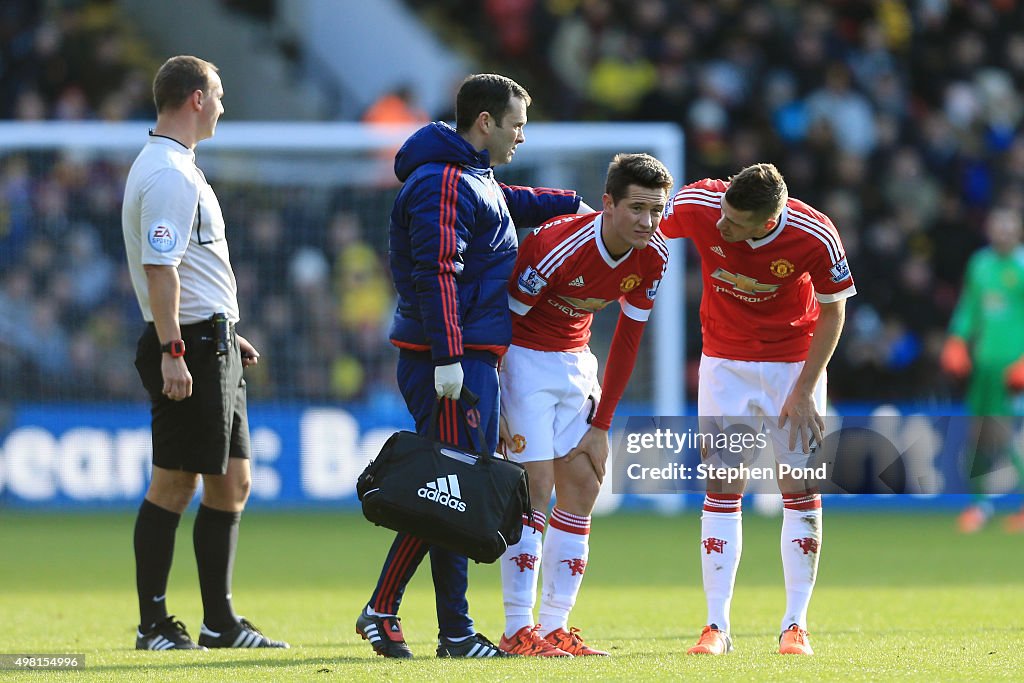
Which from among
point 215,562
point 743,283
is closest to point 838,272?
point 743,283

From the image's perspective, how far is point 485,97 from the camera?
541cm

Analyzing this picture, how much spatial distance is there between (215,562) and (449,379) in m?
1.58

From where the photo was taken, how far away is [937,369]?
14.5 metres

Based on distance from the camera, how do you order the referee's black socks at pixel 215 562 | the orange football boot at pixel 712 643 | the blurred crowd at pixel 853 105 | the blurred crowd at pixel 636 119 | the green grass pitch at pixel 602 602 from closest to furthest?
1. the green grass pitch at pixel 602 602
2. the orange football boot at pixel 712 643
3. the referee's black socks at pixel 215 562
4. the blurred crowd at pixel 636 119
5. the blurred crowd at pixel 853 105

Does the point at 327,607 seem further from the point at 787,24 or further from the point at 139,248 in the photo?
the point at 787,24

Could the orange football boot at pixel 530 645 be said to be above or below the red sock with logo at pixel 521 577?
below

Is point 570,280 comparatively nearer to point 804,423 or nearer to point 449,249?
point 449,249

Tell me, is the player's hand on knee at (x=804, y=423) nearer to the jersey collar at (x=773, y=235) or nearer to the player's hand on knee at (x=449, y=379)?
the jersey collar at (x=773, y=235)

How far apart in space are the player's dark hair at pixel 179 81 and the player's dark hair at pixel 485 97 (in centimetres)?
115

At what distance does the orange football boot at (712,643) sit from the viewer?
558 centimetres

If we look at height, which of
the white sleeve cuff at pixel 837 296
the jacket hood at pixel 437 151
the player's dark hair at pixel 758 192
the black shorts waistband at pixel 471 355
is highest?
the jacket hood at pixel 437 151

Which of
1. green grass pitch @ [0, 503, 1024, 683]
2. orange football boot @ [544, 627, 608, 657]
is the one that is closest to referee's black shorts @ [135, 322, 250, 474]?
green grass pitch @ [0, 503, 1024, 683]

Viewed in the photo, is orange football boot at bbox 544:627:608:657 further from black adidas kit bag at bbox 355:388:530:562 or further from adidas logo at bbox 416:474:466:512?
adidas logo at bbox 416:474:466:512

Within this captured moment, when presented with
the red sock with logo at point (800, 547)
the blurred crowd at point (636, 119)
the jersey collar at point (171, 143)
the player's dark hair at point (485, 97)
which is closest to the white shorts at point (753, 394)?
the red sock with logo at point (800, 547)
